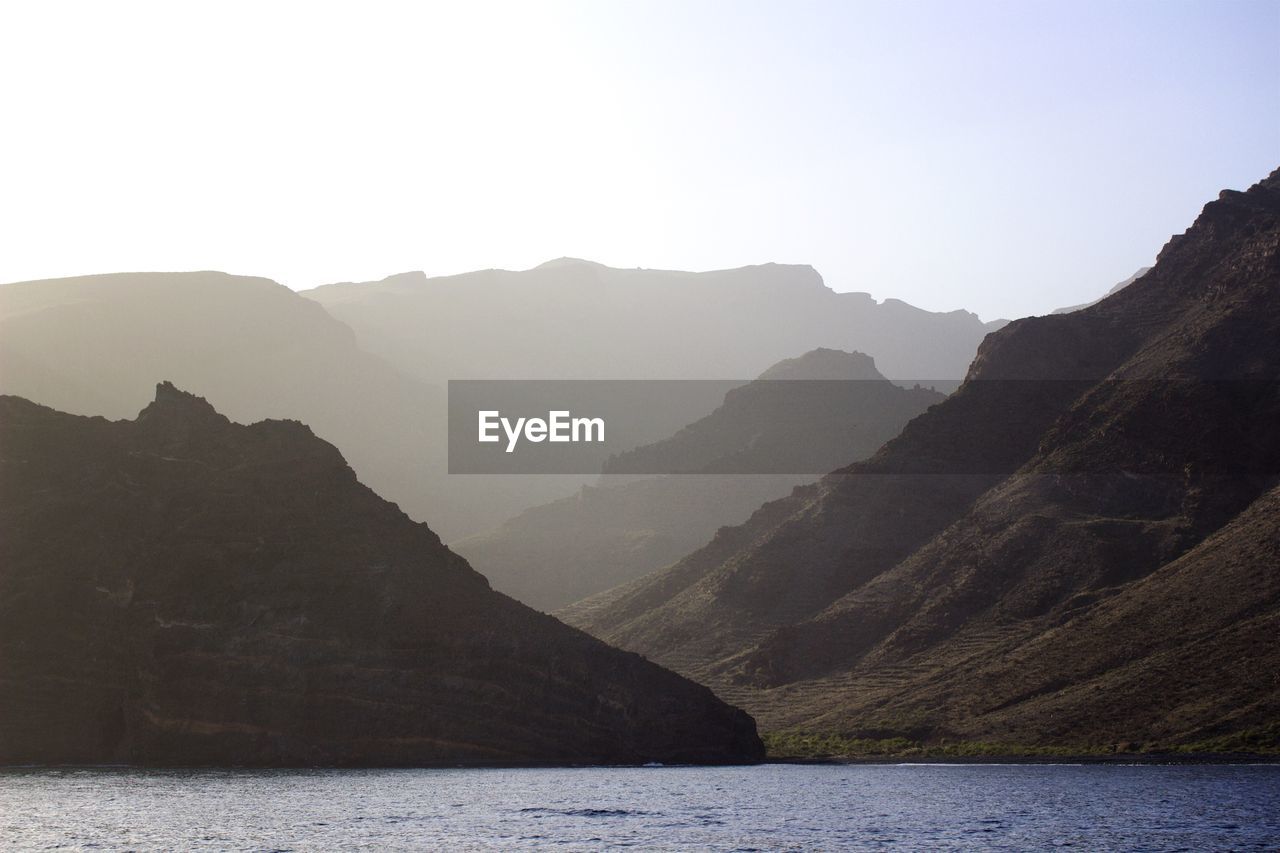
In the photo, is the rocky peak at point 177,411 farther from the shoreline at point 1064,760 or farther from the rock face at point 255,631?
the shoreline at point 1064,760

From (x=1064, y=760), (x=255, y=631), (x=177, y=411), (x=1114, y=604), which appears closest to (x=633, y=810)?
(x=255, y=631)

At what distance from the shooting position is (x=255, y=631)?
12100cm

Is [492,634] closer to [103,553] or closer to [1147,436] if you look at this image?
[103,553]

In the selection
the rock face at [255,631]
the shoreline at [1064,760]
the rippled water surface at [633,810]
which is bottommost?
the shoreline at [1064,760]

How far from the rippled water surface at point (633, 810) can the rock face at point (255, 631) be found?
424 cm

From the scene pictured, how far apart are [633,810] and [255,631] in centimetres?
3831

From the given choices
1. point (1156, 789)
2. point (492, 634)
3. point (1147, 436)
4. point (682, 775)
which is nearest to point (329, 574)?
point (492, 634)

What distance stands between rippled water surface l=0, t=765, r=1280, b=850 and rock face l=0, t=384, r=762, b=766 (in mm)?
4236

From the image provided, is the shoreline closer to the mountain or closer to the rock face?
the mountain

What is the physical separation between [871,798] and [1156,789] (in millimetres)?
18925

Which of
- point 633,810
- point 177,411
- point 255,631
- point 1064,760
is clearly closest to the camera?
point 633,810

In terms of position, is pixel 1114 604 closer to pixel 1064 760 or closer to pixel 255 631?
pixel 1064 760

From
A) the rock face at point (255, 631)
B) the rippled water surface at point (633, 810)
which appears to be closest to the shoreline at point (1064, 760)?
the rippled water surface at point (633, 810)

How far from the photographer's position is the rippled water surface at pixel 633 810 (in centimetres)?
8225
